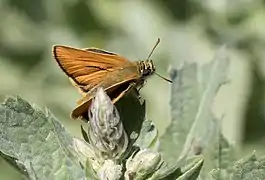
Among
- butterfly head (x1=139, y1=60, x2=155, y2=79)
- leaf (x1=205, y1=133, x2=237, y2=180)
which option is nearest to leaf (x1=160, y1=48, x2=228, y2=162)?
leaf (x1=205, y1=133, x2=237, y2=180)

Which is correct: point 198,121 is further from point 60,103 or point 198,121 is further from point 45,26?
point 45,26

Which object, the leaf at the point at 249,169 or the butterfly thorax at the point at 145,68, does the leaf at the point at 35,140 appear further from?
the leaf at the point at 249,169

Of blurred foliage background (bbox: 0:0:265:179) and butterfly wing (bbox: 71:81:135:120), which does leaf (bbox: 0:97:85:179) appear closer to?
butterfly wing (bbox: 71:81:135:120)

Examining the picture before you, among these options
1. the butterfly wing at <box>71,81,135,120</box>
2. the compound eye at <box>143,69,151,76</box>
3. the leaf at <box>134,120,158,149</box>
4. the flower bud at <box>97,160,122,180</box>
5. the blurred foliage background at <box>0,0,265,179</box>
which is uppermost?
the blurred foliage background at <box>0,0,265,179</box>

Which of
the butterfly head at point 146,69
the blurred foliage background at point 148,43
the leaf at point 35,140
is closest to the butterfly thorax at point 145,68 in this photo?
the butterfly head at point 146,69

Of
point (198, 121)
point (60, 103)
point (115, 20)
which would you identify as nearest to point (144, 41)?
point (115, 20)

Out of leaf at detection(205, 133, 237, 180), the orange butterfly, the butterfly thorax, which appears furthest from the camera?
leaf at detection(205, 133, 237, 180)

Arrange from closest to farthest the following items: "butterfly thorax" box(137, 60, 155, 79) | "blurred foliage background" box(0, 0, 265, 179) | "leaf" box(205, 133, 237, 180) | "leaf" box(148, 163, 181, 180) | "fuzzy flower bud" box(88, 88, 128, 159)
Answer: "fuzzy flower bud" box(88, 88, 128, 159) < "leaf" box(148, 163, 181, 180) < "butterfly thorax" box(137, 60, 155, 79) < "leaf" box(205, 133, 237, 180) < "blurred foliage background" box(0, 0, 265, 179)
